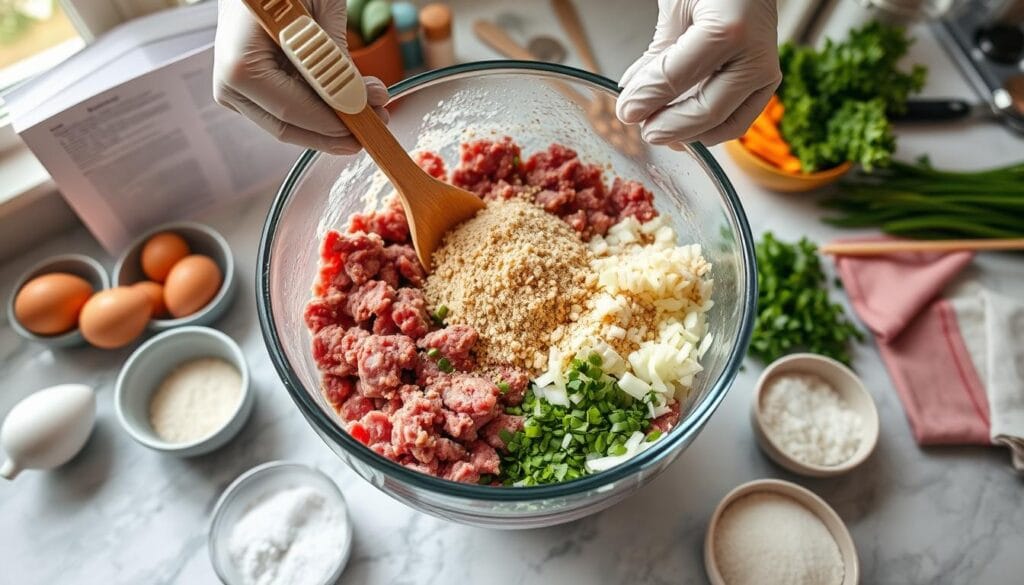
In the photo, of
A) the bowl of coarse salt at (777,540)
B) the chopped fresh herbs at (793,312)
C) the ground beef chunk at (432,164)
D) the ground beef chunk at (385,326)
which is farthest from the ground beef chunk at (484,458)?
the chopped fresh herbs at (793,312)

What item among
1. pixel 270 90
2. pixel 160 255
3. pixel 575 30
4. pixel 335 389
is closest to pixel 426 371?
pixel 335 389

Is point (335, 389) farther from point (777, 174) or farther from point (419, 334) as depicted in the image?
point (777, 174)

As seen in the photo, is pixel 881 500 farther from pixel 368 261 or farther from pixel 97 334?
pixel 97 334

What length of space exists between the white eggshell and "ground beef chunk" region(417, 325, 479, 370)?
0.76 metres

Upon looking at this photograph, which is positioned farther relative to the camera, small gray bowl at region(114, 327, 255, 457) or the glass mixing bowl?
small gray bowl at region(114, 327, 255, 457)

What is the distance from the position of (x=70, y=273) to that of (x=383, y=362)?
95 centimetres

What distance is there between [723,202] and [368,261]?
66cm

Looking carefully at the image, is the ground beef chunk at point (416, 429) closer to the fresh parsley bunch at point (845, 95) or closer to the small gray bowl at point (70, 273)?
the small gray bowl at point (70, 273)

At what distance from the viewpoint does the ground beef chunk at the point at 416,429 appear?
1.15m

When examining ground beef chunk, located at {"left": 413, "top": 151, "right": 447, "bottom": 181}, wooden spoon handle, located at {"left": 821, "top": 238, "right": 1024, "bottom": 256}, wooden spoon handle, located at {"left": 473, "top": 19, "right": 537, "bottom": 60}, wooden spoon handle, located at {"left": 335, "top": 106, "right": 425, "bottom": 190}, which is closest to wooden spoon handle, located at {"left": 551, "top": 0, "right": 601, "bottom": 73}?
wooden spoon handle, located at {"left": 473, "top": 19, "right": 537, "bottom": 60}

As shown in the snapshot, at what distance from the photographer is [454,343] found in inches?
49.6

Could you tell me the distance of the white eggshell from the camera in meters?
1.39

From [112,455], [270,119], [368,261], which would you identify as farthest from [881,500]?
[112,455]

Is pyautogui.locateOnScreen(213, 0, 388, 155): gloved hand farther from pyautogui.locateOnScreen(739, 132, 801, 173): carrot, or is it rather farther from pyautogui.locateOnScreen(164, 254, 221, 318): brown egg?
pyautogui.locateOnScreen(739, 132, 801, 173): carrot
